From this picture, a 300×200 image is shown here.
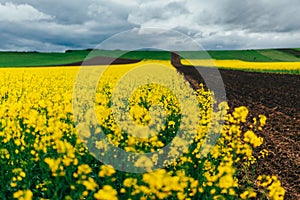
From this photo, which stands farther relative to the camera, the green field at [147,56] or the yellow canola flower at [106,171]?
the green field at [147,56]

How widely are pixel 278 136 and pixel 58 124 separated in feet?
23.7

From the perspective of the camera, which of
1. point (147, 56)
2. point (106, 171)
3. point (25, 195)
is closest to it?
point (25, 195)

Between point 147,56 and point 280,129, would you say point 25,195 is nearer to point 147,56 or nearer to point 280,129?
point 280,129

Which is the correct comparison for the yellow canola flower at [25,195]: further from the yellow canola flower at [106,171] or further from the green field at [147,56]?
the green field at [147,56]

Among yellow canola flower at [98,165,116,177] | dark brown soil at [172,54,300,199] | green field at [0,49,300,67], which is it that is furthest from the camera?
green field at [0,49,300,67]

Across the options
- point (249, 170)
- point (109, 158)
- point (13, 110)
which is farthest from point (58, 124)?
point (249, 170)

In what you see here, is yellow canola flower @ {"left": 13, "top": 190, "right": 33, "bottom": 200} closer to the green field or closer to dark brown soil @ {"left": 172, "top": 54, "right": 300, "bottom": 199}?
dark brown soil @ {"left": 172, "top": 54, "right": 300, "bottom": 199}

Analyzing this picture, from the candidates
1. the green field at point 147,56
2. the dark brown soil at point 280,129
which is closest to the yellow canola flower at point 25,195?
the dark brown soil at point 280,129

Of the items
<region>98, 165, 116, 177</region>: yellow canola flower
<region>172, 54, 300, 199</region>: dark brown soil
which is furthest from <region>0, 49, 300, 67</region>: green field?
<region>98, 165, 116, 177</region>: yellow canola flower

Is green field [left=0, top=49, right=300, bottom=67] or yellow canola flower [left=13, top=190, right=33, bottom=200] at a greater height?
green field [left=0, top=49, right=300, bottom=67]

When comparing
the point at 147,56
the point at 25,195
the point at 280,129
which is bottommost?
the point at 280,129

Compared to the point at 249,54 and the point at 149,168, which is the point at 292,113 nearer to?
the point at 149,168

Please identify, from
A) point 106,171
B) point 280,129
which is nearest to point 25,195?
point 106,171

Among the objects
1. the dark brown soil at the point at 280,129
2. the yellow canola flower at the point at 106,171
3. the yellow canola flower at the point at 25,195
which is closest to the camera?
the yellow canola flower at the point at 25,195
